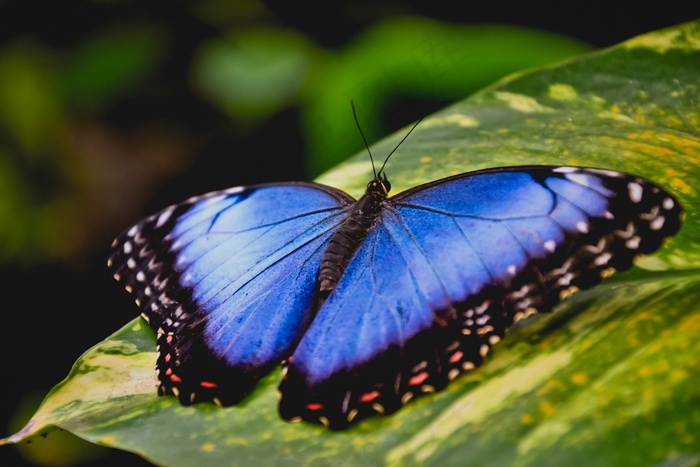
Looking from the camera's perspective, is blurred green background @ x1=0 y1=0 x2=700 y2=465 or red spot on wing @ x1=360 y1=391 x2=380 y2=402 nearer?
red spot on wing @ x1=360 y1=391 x2=380 y2=402

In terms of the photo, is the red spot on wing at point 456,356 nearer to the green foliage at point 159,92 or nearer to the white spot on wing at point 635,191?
the white spot on wing at point 635,191

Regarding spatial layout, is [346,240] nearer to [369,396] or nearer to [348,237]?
[348,237]

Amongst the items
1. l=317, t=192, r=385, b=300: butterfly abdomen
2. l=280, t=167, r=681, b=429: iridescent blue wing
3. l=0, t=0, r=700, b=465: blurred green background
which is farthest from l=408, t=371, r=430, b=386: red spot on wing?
l=0, t=0, r=700, b=465: blurred green background

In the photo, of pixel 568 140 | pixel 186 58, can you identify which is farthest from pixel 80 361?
pixel 186 58

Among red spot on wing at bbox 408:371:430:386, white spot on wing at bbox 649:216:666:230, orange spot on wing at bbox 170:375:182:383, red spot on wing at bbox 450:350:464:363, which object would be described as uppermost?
white spot on wing at bbox 649:216:666:230

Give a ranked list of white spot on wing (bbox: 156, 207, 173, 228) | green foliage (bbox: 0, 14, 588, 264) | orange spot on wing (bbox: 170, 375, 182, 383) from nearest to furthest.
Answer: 1. orange spot on wing (bbox: 170, 375, 182, 383)
2. white spot on wing (bbox: 156, 207, 173, 228)
3. green foliage (bbox: 0, 14, 588, 264)

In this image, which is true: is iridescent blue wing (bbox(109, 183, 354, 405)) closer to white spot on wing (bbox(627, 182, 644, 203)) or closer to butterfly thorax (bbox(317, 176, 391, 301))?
butterfly thorax (bbox(317, 176, 391, 301))
